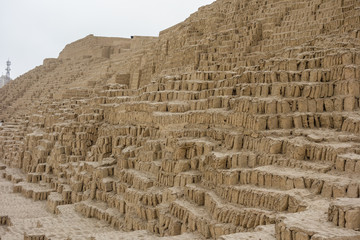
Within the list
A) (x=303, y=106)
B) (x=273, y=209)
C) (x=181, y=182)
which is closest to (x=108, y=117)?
(x=181, y=182)

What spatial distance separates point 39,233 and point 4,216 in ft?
12.0

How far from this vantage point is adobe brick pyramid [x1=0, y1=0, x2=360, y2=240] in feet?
24.2

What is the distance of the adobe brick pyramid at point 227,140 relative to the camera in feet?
24.2

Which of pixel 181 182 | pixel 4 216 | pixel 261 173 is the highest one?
pixel 261 173

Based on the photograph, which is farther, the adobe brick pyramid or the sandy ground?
the sandy ground

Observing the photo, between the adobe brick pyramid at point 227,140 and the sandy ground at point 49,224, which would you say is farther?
the sandy ground at point 49,224

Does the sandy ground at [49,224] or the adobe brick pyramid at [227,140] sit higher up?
the adobe brick pyramid at [227,140]

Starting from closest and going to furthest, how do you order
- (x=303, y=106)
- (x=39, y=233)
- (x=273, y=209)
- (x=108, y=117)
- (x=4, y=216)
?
(x=273, y=209)
(x=303, y=106)
(x=39, y=233)
(x=4, y=216)
(x=108, y=117)

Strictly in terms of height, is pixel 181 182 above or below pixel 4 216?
above

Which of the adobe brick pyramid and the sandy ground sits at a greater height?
the adobe brick pyramid

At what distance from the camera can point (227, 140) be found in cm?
1015

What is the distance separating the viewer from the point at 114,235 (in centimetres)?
916

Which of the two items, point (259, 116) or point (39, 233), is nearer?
point (259, 116)

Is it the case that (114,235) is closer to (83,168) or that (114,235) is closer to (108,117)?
(83,168)
